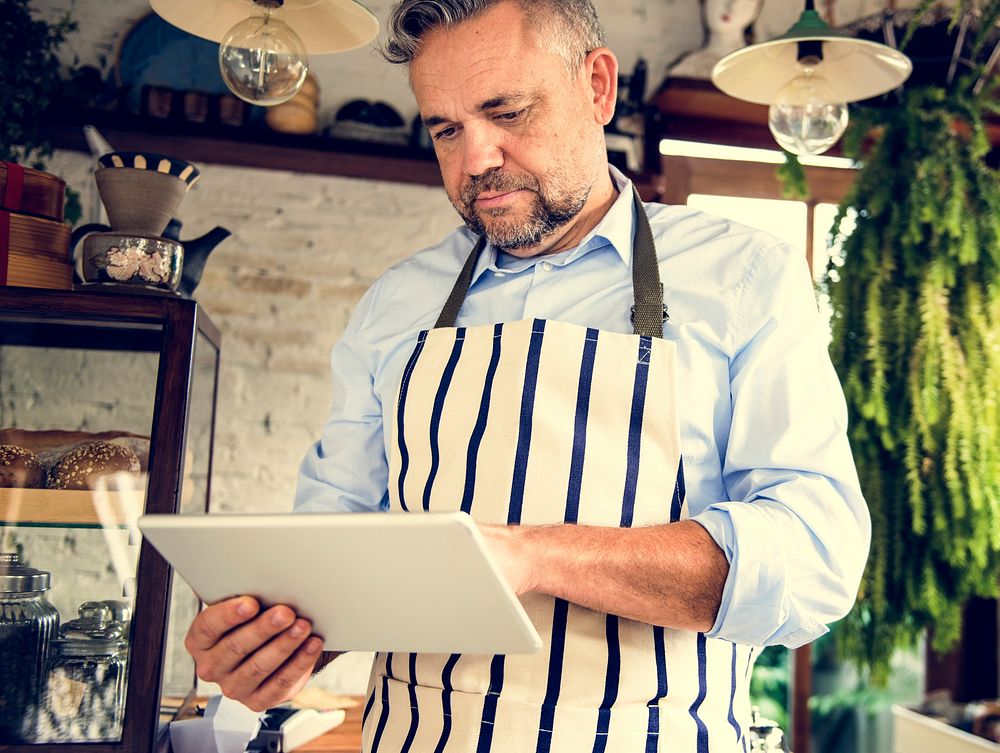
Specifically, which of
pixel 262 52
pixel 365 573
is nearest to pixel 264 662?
pixel 365 573

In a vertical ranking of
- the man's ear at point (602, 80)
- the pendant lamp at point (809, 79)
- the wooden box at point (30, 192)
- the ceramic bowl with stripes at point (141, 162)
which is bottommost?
the wooden box at point (30, 192)

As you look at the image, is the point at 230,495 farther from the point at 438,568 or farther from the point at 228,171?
the point at 438,568

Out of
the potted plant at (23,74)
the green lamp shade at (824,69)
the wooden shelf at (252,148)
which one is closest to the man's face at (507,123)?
the green lamp shade at (824,69)

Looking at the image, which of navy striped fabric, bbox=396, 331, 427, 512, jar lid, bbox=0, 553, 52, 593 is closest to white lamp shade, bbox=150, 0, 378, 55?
navy striped fabric, bbox=396, 331, 427, 512

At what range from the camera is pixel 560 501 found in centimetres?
121

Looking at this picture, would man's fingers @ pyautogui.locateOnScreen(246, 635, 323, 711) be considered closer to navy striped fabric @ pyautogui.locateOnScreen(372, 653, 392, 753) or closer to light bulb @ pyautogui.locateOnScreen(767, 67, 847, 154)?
navy striped fabric @ pyautogui.locateOnScreen(372, 653, 392, 753)

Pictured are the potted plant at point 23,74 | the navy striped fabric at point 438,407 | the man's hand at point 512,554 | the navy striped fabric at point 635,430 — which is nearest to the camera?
the man's hand at point 512,554

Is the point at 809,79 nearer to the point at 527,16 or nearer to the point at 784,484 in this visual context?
the point at 527,16

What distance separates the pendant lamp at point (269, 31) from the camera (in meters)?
1.96

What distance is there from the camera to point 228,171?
9.81ft

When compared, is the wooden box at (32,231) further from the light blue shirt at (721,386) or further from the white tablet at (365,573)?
the white tablet at (365,573)

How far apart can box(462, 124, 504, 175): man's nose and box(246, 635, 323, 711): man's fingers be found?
0.67 meters

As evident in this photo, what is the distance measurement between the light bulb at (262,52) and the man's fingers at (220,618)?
1315 millimetres

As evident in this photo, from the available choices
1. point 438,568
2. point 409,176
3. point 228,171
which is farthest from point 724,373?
point 228,171
